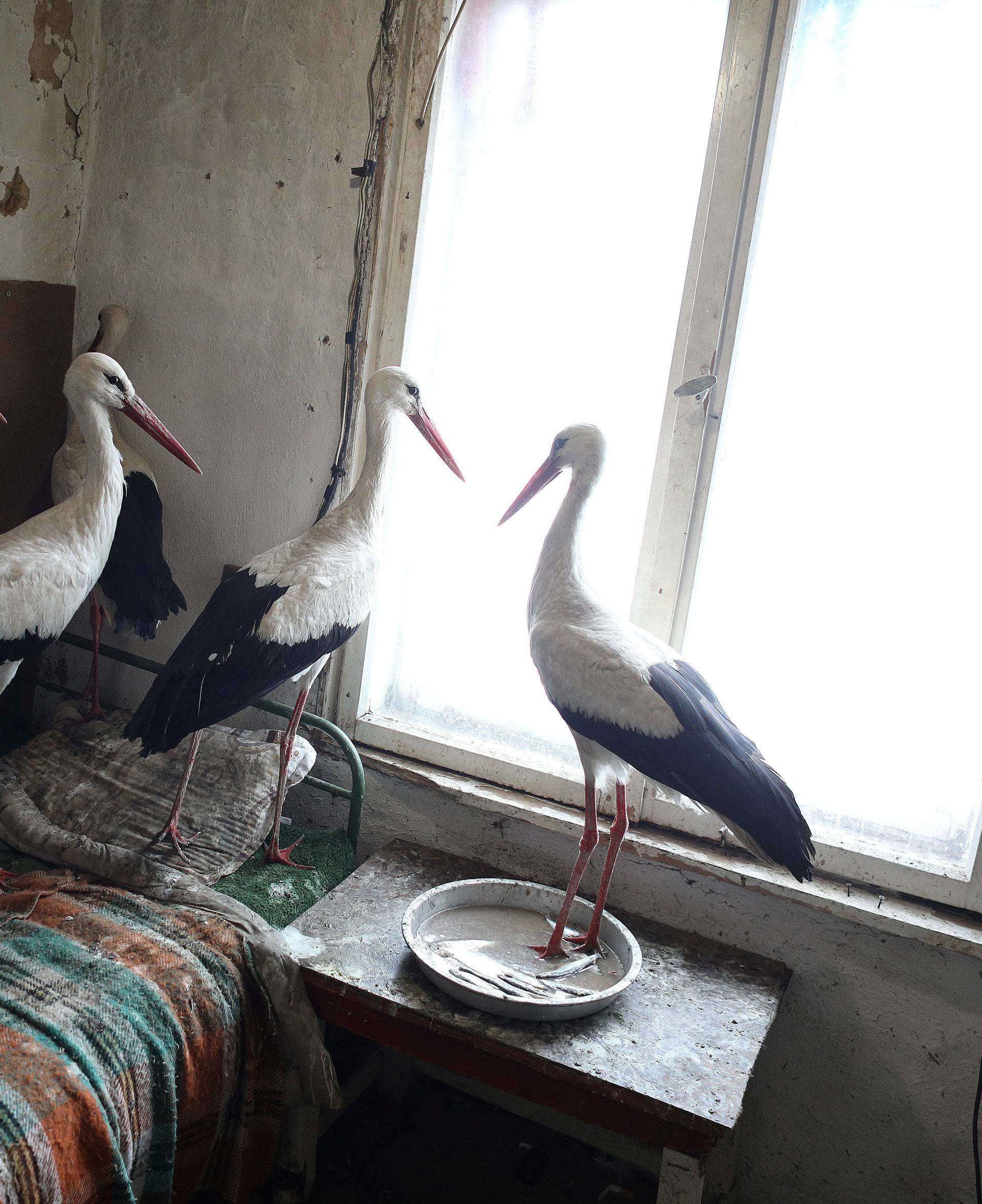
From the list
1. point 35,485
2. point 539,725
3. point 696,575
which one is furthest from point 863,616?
point 35,485

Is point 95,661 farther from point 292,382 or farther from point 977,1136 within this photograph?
point 977,1136

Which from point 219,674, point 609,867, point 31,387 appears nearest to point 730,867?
point 609,867

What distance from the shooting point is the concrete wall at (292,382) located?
1903mm

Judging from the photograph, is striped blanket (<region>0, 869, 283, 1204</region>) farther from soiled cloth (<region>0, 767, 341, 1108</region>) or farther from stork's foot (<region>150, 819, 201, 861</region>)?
stork's foot (<region>150, 819, 201, 861</region>)

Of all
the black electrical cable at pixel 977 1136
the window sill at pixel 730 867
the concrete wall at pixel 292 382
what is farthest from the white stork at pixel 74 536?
the black electrical cable at pixel 977 1136

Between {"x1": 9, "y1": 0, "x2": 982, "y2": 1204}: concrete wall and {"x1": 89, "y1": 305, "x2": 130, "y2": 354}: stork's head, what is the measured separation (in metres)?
0.05

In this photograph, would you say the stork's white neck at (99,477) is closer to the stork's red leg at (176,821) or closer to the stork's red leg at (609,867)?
the stork's red leg at (176,821)

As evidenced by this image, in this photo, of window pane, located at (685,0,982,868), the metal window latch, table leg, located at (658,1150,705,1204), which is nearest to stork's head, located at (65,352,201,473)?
the metal window latch

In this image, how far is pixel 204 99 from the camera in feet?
7.98

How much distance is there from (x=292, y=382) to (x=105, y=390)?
474 mm

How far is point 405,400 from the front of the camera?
Result: 213 centimetres

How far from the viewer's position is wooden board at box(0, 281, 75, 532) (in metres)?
2.55

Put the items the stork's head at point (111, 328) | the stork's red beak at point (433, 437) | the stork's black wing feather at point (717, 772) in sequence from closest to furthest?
the stork's black wing feather at point (717, 772) < the stork's red beak at point (433, 437) < the stork's head at point (111, 328)

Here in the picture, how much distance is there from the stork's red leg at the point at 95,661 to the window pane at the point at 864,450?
1.62 metres
